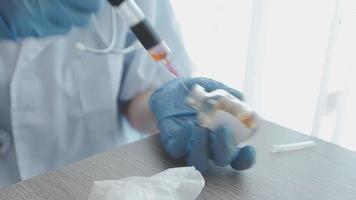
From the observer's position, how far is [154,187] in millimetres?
355

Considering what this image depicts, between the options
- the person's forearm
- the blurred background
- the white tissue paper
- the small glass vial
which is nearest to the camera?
the white tissue paper

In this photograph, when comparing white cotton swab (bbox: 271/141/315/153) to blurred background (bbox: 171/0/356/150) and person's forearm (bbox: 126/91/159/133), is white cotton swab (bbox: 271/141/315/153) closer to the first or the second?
person's forearm (bbox: 126/91/159/133)

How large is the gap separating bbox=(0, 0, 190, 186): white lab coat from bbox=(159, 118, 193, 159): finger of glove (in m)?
0.23

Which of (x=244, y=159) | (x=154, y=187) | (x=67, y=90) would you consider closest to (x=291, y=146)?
(x=244, y=159)

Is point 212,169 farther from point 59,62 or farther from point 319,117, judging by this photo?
point 319,117

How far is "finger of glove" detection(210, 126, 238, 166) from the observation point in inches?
17.3

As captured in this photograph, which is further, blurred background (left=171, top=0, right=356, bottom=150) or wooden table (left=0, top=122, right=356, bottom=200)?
blurred background (left=171, top=0, right=356, bottom=150)

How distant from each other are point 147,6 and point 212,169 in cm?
35

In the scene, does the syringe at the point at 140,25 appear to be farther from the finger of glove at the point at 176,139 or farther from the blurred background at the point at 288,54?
the blurred background at the point at 288,54

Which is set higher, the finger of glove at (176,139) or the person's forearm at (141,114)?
the finger of glove at (176,139)

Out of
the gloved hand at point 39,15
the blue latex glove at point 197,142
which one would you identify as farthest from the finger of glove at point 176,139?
the gloved hand at point 39,15

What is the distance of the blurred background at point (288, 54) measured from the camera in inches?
34.1

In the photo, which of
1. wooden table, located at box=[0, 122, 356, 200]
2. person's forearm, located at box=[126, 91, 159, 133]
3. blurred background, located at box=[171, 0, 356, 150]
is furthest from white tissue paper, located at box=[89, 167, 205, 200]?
blurred background, located at box=[171, 0, 356, 150]

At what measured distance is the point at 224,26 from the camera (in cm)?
101
